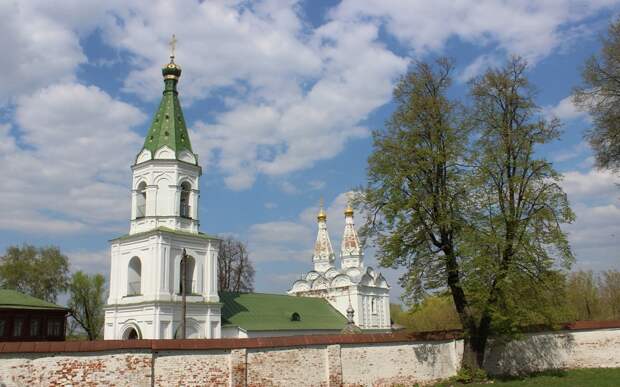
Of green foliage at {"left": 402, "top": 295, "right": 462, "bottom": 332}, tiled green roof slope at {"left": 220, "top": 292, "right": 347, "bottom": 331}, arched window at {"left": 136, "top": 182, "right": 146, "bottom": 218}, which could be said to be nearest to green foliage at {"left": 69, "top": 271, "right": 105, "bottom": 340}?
tiled green roof slope at {"left": 220, "top": 292, "right": 347, "bottom": 331}

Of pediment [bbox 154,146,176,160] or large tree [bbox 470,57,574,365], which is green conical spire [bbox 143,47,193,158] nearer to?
pediment [bbox 154,146,176,160]

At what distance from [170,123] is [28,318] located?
15.3 metres

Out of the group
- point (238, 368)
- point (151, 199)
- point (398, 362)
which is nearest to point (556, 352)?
point (398, 362)

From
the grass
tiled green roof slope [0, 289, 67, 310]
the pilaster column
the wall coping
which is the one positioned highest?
the pilaster column

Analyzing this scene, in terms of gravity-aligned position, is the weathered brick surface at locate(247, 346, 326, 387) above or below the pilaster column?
below

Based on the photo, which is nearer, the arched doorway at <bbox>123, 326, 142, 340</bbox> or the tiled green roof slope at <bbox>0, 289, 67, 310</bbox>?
the arched doorway at <bbox>123, 326, 142, 340</bbox>

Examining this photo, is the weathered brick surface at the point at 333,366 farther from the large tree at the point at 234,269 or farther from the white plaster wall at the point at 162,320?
the large tree at the point at 234,269

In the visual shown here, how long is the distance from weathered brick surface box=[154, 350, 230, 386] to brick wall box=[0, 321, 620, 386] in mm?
24

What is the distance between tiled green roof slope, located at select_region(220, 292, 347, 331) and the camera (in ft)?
106

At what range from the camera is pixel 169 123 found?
97.1ft

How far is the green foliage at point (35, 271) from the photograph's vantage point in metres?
42.5

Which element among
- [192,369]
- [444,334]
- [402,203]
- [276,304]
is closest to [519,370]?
[444,334]

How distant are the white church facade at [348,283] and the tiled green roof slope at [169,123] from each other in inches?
712

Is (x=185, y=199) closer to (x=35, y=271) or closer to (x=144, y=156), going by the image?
(x=144, y=156)
